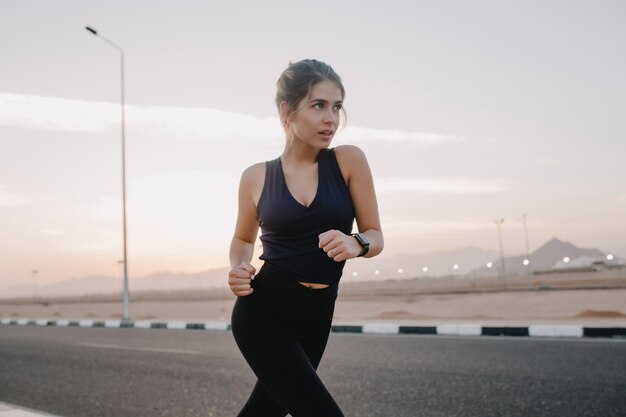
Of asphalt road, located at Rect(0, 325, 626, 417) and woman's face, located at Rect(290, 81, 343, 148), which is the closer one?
woman's face, located at Rect(290, 81, 343, 148)

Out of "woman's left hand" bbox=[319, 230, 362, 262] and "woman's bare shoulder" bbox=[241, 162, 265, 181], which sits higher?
"woman's bare shoulder" bbox=[241, 162, 265, 181]

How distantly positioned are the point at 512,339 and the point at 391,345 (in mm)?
2008

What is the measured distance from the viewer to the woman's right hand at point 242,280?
1.99 metres

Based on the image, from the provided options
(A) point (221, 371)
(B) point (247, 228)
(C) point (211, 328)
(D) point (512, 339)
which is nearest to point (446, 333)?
(D) point (512, 339)

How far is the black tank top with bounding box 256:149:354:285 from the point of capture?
6.47 ft

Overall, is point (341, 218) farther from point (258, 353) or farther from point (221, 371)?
point (221, 371)

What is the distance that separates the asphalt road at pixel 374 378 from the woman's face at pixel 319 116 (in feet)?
10.9

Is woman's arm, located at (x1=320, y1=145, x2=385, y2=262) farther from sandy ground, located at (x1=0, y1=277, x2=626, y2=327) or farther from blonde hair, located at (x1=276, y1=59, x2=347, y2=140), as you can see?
sandy ground, located at (x1=0, y1=277, x2=626, y2=327)

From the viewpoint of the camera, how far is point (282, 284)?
1.98m

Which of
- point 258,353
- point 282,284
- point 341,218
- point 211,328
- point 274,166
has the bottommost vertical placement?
point 211,328

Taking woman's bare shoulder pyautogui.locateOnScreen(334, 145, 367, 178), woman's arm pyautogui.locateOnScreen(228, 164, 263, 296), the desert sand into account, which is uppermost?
woman's bare shoulder pyautogui.locateOnScreen(334, 145, 367, 178)

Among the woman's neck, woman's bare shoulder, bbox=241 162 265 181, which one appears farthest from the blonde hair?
woman's bare shoulder, bbox=241 162 265 181

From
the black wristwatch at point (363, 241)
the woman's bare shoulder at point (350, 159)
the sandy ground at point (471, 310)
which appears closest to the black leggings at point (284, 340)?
the black wristwatch at point (363, 241)

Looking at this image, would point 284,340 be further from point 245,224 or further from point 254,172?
point 254,172
